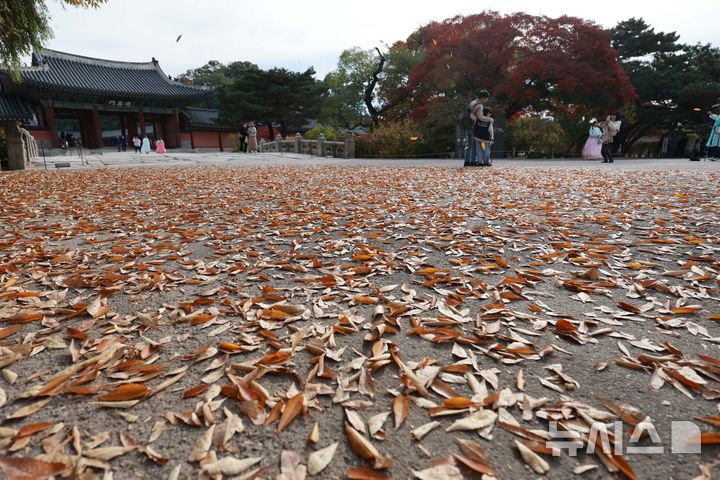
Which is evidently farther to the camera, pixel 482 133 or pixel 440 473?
pixel 482 133

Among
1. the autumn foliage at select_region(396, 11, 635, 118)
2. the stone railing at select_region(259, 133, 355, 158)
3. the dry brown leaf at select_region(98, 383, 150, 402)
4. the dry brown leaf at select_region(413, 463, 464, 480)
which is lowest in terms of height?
the dry brown leaf at select_region(413, 463, 464, 480)

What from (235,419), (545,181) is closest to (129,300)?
(235,419)

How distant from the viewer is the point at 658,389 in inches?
63.4

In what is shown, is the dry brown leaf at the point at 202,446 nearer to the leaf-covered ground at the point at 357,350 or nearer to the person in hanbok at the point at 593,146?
the leaf-covered ground at the point at 357,350

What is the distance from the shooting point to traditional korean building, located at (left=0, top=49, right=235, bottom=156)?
2497 cm

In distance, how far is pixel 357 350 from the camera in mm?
1927

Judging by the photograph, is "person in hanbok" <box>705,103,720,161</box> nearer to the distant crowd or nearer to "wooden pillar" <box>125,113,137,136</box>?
the distant crowd

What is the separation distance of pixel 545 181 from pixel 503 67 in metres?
15.2

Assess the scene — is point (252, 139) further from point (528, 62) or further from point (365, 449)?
point (365, 449)

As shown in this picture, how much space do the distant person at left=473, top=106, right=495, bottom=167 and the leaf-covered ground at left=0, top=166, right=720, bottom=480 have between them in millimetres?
7898

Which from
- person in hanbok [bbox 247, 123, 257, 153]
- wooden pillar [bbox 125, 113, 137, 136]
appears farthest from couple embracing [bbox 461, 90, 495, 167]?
wooden pillar [bbox 125, 113, 137, 136]

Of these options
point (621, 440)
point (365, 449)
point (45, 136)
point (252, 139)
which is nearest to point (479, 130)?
point (621, 440)

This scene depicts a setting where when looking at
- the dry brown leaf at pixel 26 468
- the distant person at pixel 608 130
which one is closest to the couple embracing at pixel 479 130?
the distant person at pixel 608 130

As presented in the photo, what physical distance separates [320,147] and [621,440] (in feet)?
68.8
